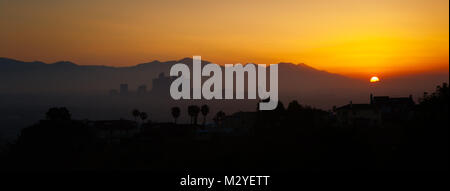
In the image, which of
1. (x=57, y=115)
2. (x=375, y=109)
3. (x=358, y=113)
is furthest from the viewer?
(x=358, y=113)

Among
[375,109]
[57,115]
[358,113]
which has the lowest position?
[57,115]

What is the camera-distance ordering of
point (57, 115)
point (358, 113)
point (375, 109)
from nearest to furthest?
point (57, 115), point (375, 109), point (358, 113)

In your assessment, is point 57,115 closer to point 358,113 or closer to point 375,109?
point 358,113

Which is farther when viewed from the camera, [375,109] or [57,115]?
[375,109]

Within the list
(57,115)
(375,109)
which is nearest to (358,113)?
(375,109)

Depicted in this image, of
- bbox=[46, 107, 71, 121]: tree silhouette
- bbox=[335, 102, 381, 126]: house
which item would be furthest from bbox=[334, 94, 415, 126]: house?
bbox=[46, 107, 71, 121]: tree silhouette

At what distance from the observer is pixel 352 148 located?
23.1 m

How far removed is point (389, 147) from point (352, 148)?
167 cm

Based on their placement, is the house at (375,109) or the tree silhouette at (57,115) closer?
the house at (375,109)

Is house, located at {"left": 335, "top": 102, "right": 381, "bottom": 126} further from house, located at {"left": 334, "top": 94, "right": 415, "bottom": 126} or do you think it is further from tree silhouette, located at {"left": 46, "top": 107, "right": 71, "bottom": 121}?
tree silhouette, located at {"left": 46, "top": 107, "right": 71, "bottom": 121}

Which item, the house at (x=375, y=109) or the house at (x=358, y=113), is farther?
the house at (x=358, y=113)

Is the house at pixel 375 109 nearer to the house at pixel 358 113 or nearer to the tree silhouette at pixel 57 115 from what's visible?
the house at pixel 358 113

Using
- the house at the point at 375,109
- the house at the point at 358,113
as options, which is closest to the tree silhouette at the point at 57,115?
the house at the point at 375,109
